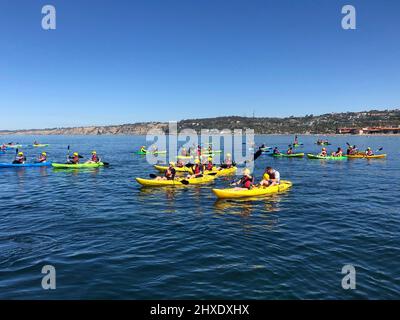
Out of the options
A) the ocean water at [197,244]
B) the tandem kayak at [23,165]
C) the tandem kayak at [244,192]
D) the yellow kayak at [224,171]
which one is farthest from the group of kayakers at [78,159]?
the tandem kayak at [244,192]

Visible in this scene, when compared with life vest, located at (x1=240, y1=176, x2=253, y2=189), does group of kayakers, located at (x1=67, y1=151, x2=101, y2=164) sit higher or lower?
higher

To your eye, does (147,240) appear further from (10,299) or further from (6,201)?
(6,201)

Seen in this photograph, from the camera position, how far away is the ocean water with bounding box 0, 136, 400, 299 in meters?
9.98

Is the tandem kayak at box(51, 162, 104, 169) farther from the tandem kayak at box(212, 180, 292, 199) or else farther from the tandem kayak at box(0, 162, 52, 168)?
the tandem kayak at box(212, 180, 292, 199)

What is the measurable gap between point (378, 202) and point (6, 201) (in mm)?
25115

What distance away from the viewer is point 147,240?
14.2 meters

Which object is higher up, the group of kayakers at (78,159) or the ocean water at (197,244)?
the group of kayakers at (78,159)

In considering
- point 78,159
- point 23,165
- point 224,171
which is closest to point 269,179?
point 224,171

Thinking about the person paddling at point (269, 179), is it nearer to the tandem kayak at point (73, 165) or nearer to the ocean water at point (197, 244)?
the ocean water at point (197, 244)

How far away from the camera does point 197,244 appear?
1380 centimetres

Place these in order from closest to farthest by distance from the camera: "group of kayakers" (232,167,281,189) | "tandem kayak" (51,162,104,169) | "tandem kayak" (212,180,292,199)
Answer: "tandem kayak" (212,180,292,199) < "group of kayakers" (232,167,281,189) < "tandem kayak" (51,162,104,169)

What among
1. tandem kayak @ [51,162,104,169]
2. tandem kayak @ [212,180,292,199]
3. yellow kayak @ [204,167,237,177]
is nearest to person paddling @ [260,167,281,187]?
tandem kayak @ [212,180,292,199]

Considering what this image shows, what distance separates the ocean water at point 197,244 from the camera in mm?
9977

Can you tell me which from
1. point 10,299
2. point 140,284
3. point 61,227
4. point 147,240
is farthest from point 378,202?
point 10,299
